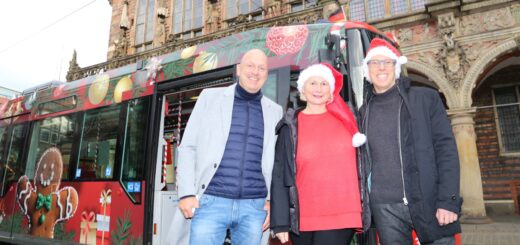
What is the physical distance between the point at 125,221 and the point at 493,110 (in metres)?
12.7

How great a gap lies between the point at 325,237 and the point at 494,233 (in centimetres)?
771

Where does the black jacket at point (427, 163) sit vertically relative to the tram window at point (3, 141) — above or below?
below

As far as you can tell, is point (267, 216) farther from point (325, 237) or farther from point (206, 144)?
point (206, 144)

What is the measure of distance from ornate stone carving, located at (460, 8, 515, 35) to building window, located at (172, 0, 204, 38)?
10.8 m

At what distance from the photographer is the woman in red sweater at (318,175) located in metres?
2.15

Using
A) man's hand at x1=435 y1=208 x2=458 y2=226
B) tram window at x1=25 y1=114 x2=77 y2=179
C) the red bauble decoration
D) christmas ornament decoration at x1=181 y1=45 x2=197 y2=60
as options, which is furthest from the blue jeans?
tram window at x1=25 y1=114 x2=77 y2=179

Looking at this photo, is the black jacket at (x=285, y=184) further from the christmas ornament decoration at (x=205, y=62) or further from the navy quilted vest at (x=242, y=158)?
the christmas ornament decoration at (x=205, y=62)

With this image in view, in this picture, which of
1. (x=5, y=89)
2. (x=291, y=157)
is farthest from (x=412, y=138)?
(x=5, y=89)

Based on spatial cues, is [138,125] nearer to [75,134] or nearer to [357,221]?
[75,134]

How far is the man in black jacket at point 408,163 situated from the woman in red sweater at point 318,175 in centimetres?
15

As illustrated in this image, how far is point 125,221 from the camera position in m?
4.68

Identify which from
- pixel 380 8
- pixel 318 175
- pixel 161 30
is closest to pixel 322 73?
pixel 318 175

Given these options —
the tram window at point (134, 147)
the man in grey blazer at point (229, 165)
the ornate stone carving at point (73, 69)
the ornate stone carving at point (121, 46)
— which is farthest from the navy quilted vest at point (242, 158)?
the ornate stone carving at point (73, 69)

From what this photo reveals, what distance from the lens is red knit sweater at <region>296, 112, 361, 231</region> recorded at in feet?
7.04
